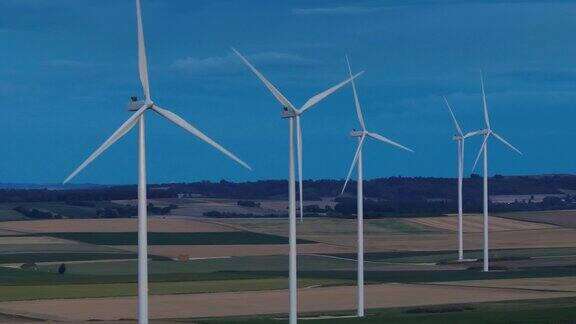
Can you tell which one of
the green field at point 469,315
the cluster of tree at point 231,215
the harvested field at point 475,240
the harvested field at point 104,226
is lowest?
the green field at point 469,315

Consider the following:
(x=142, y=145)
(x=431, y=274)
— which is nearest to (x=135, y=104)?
(x=142, y=145)

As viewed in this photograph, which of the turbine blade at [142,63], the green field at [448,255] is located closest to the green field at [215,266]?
the green field at [448,255]

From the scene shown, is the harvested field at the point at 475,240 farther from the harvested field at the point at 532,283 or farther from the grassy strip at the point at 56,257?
the harvested field at the point at 532,283

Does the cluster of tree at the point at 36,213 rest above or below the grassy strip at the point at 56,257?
above

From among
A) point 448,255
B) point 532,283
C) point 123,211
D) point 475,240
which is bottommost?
point 532,283

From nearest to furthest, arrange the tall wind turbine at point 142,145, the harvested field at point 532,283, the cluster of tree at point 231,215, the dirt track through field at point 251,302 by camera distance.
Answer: the tall wind turbine at point 142,145 → the dirt track through field at point 251,302 → the harvested field at point 532,283 → the cluster of tree at point 231,215

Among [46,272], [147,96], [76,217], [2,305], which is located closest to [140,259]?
[147,96]

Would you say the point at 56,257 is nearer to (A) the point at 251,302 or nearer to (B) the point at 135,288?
(B) the point at 135,288

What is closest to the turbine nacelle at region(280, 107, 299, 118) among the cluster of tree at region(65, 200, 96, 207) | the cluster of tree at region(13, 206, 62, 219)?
the cluster of tree at region(13, 206, 62, 219)
